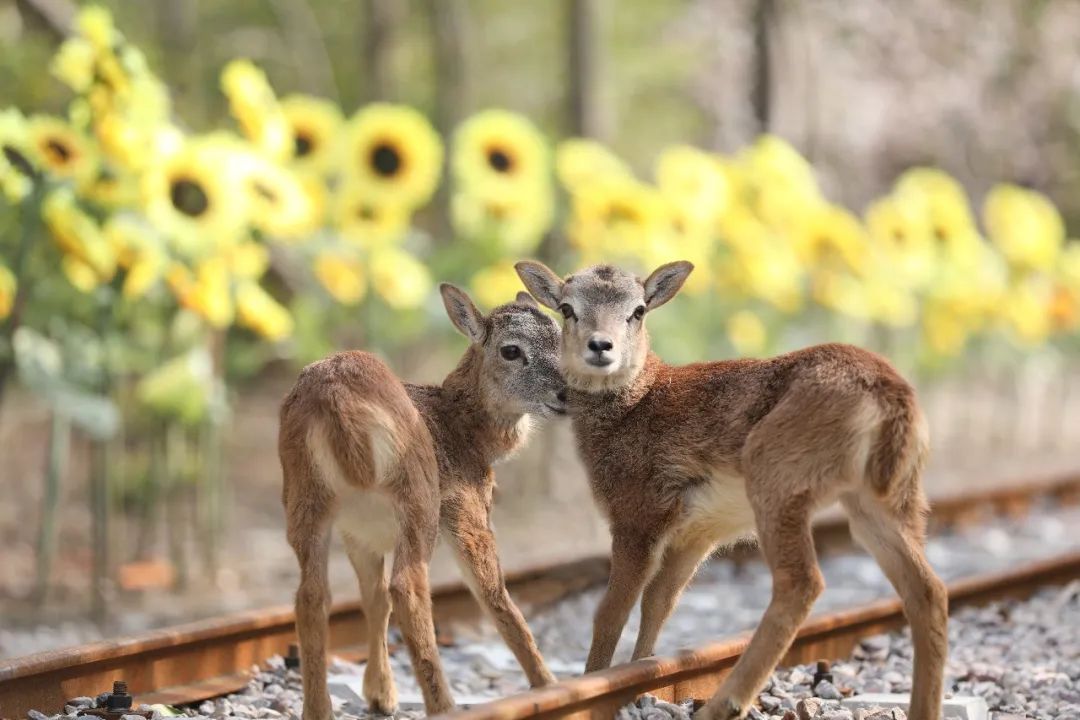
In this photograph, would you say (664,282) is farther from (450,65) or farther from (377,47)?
(450,65)

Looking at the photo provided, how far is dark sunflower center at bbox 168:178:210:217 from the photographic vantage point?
333 inches

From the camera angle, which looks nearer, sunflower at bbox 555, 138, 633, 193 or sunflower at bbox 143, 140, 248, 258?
sunflower at bbox 143, 140, 248, 258

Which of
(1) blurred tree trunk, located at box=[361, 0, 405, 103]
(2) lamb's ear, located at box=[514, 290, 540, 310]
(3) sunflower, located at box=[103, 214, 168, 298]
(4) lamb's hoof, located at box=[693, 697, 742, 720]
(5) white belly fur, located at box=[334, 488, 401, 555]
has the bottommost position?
(4) lamb's hoof, located at box=[693, 697, 742, 720]

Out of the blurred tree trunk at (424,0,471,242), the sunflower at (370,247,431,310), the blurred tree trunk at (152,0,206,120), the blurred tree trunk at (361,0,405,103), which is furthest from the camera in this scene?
the blurred tree trunk at (424,0,471,242)

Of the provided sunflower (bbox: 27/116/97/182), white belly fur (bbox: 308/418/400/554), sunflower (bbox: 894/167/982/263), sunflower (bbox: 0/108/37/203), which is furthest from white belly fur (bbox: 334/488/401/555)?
sunflower (bbox: 894/167/982/263)

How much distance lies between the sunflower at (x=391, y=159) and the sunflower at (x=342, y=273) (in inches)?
24.8

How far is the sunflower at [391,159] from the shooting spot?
31.3 feet

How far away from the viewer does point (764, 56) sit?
15.5m

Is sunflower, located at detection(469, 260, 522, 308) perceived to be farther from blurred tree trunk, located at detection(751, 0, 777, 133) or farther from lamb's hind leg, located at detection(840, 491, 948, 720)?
blurred tree trunk, located at detection(751, 0, 777, 133)

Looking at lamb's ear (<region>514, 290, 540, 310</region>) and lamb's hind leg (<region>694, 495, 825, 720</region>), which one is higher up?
lamb's ear (<region>514, 290, 540, 310</region>)

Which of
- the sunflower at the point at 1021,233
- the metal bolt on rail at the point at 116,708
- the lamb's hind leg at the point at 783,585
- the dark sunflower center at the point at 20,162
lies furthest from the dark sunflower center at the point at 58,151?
the sunflower at the point at 1021,233

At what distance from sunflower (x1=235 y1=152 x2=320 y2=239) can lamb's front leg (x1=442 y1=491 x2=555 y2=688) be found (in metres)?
3.64

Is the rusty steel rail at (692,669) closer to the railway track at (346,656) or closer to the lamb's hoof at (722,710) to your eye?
the railway track at (346,656)

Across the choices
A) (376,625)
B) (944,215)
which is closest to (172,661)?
(376,625)
